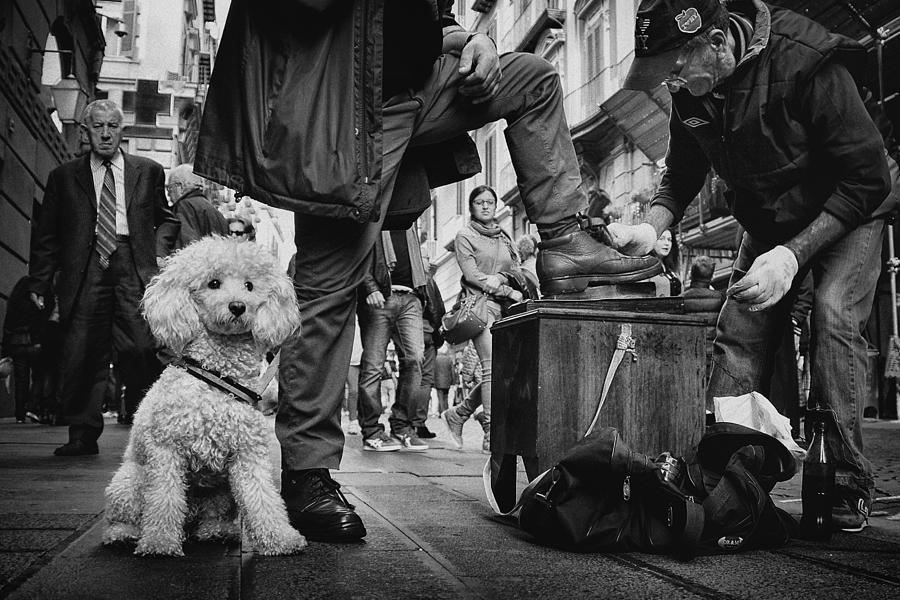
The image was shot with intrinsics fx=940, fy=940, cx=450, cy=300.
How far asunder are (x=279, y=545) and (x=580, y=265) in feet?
4.52

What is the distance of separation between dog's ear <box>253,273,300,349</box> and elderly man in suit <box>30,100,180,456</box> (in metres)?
3.52

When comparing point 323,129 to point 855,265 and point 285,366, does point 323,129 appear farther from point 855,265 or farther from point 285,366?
point 855,265

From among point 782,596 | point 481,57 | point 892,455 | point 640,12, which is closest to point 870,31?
point 892,455

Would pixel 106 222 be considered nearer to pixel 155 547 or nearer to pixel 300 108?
pixel 300 108

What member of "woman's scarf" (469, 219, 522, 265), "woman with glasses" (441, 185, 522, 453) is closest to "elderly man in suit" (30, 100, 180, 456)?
"woman with glasses" (441, 185, 522, 453)

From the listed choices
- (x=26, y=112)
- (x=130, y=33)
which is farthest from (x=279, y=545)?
(x=130, y=33)

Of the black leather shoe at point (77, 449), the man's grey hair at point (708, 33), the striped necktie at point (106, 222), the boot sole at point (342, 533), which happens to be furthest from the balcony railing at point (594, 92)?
the boot sole at point (342, 533)

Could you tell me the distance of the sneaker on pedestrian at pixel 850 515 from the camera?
10.1 ft

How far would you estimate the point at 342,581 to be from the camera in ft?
6.78

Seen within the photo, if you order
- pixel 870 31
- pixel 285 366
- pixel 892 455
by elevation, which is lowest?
pixel 892 455

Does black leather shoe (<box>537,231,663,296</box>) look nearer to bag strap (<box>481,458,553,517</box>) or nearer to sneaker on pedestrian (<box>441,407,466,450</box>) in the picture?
bag strap (<box>481,458,553,517</box>)

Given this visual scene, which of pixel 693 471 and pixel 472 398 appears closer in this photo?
pixel 693 471

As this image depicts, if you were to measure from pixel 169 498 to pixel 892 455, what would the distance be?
6.18 metres

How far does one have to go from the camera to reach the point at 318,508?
2.65m
